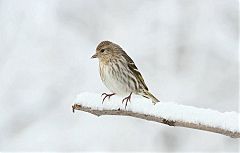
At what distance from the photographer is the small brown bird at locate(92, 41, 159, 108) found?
6.05 m

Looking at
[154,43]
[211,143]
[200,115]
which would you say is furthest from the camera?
[154,43]

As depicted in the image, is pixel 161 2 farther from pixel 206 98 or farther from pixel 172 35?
pixel 206 98

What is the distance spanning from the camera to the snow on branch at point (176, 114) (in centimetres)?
359

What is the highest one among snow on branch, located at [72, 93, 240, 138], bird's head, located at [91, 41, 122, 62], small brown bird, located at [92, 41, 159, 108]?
bird's head, located at [91, 41, 122, 62]

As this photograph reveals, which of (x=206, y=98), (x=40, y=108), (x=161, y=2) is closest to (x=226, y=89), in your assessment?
(x=206, y=98)

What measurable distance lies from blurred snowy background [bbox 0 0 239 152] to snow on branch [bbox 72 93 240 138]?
13.8ft

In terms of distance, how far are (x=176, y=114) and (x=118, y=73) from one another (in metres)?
2.55

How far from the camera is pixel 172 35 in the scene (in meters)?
8.92

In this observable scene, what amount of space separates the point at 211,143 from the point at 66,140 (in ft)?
6.02

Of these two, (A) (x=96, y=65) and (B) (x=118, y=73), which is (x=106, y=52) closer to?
(B) (x=118, y=73)

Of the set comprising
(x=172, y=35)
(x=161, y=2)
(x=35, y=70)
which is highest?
(x=161, y=2)

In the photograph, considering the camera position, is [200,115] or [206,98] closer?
[200,115]

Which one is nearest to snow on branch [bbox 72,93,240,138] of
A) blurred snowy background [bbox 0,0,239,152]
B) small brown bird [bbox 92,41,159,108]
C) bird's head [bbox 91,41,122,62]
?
small brown bird [bbox 92,41,159,108]

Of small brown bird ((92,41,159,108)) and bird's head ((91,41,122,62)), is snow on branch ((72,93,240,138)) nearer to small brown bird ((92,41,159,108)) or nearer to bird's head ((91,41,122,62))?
small brown bird ((92,41,159,108))
